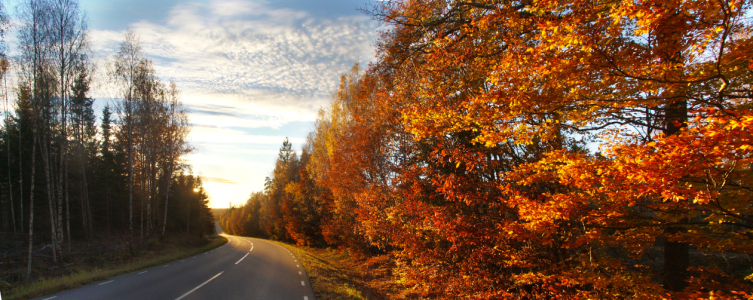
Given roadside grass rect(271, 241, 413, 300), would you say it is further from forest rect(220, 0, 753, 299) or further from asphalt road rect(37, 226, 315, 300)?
forest rect(220, 0, 753, 299)

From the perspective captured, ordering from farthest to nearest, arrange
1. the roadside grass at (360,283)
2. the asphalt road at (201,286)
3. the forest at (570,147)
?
1. the roadside grass at (360,283)
2. the asphalt road at (201,286)
3. the forest at (570,147)

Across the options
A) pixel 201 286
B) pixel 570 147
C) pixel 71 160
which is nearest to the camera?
pixel 570 147

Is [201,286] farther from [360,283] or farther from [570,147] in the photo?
[570,147]

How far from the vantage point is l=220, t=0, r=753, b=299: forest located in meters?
3.85

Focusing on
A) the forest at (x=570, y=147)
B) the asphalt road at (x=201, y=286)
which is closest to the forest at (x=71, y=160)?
the asphalt road at (x=201, y=286)

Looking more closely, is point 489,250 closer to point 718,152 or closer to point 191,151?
point 718,152

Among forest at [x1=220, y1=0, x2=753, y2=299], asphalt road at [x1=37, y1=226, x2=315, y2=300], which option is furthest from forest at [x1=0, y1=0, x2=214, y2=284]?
forest at [x1=220, y1=0, x2=753, y2=299]

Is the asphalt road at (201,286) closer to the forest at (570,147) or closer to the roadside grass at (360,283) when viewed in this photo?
the roadside grass at (360,283)

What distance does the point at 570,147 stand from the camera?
805 centimetres

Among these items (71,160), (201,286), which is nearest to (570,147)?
(201,286)

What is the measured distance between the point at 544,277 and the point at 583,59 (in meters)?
4.81

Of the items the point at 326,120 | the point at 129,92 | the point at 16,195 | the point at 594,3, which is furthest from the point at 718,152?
the point at 16,195

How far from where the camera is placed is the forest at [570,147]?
152 inches

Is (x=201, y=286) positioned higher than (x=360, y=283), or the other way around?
(x=201, y=286)
